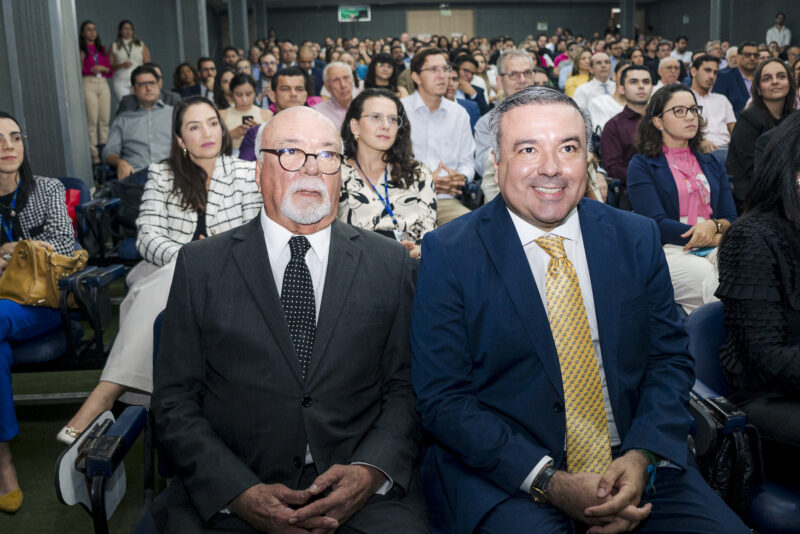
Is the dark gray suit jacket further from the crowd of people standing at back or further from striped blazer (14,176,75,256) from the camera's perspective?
striped blazer (14,176,75,256)

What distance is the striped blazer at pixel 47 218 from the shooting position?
2.94 meters

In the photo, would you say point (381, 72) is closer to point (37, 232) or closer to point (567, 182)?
point (37, 232)

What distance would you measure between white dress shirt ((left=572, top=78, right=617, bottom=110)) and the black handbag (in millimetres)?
5192

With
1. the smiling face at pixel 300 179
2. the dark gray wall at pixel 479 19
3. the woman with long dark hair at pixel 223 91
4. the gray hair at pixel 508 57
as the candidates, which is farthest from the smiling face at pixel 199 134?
the dark gray wall at pixel 479 19

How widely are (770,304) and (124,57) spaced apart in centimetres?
899

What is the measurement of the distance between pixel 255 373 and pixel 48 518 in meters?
1.36

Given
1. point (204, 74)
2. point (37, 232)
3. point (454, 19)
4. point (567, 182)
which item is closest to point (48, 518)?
point (37, 232)

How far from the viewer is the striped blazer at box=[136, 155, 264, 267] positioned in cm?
279

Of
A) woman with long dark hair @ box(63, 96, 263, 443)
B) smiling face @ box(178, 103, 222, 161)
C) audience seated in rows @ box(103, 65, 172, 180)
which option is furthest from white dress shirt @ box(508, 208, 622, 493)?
audience seated in rows @ box(103, 65, 172, 180)

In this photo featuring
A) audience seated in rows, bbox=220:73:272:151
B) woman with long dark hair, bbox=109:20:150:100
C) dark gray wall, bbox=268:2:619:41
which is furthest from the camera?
dark gray wall, bbox=268:2:619:41

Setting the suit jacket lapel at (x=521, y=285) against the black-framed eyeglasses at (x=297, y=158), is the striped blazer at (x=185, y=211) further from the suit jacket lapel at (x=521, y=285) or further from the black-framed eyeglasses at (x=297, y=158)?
the suit jacket lapel at (x=521, y=285)

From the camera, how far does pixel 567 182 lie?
4.91 feet

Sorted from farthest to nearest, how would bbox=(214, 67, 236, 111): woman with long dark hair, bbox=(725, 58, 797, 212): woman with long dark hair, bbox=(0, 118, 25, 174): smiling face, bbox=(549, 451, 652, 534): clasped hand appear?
bbox=(214, 67, 236, 111): woman with long dark hair, bbox=(725, 58, 797, 212): woman with long dark hair, bbox=(0, 118, 25, 174): smiling face, bbox=(549, 451, 652, 534): clasped hand

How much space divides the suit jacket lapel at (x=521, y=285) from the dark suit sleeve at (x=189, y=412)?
2.10 ft
